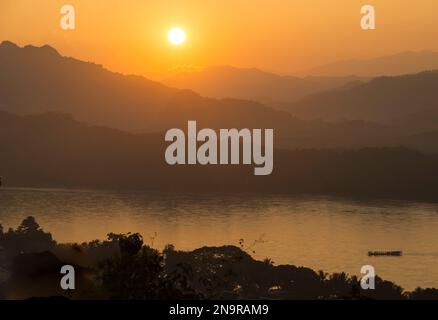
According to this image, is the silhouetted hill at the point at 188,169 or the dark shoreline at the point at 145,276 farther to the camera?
the silhouetted hill at the point at 188,169

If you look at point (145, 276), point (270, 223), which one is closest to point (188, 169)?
point (270, 223)

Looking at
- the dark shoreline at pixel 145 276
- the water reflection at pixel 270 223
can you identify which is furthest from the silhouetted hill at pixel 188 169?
the dark shoreline at pixel 145 276

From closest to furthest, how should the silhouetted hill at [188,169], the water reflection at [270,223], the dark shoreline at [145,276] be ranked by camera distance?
the dark shoreline at [145,276], the water reflection at [270,223], the silhouetted hill at [188,169]

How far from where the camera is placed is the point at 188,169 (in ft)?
443

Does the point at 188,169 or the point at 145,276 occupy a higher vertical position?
the point at 188,169

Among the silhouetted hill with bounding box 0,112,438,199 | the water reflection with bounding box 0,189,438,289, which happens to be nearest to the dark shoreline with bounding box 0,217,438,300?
the water reflection with bounding box 0,189,438,289

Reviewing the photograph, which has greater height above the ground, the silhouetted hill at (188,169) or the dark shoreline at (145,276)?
the silhouetted hill at (188,169)

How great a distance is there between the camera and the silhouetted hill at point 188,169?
12888 cm

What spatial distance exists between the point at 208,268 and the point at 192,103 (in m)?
136

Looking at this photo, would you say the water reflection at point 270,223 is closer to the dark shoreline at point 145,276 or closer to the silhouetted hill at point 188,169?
the silhouetted hill at point 188,169

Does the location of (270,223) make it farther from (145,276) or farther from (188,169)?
(145,276)

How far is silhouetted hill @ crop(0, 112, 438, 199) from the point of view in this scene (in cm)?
12888

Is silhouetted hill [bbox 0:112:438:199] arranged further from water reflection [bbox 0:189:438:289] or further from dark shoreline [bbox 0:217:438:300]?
dark shoreline [bbox 0:217:438:300]
